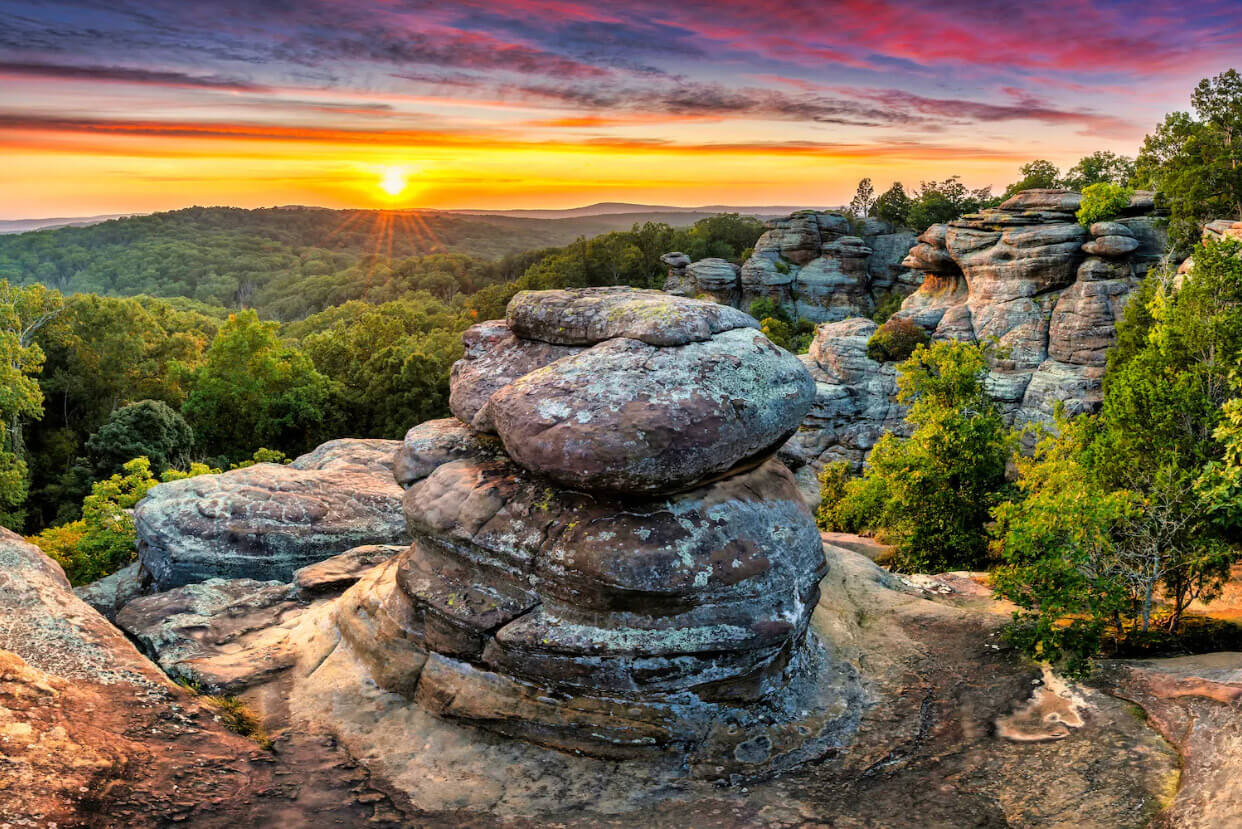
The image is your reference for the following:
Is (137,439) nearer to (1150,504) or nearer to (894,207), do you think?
(1150,504)

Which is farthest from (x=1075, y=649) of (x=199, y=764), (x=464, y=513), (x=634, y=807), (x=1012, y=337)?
(x=1012, y=337)

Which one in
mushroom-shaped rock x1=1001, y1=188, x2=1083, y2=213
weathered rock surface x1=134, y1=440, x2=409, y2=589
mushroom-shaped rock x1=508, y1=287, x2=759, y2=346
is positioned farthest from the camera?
mushroom-shaped rock x1=1001, y1=188, x2=1083, y2=213

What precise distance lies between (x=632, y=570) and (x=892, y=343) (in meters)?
41.4

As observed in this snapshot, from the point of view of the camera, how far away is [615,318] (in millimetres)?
13688

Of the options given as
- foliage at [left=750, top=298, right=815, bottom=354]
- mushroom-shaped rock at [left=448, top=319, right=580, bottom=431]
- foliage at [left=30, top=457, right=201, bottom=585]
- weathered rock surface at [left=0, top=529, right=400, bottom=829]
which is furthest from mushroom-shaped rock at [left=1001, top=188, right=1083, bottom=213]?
weathered rock surface at [left=0, top=529, right=400, bottom=829]

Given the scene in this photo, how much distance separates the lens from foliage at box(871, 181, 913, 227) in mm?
92562

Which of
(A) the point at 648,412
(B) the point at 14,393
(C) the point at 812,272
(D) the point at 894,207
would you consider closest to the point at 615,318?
(A) the point at 648,412

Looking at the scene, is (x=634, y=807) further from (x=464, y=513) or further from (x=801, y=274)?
(x=801, y=274)

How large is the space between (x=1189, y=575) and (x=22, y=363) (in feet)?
157

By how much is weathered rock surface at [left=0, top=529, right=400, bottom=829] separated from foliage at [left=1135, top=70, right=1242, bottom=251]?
47883mm

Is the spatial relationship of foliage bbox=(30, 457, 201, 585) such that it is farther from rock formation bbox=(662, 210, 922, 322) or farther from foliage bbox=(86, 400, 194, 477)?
rock formation bbox=(662, 210, 922, 322)

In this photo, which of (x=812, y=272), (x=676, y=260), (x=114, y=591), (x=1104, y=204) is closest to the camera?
(x=114, y=591)

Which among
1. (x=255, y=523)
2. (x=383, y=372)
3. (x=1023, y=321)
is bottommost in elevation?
(x=383, y=372)

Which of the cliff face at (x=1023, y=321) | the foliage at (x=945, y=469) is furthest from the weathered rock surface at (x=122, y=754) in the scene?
the cliff face at (x=1023, y=321)
